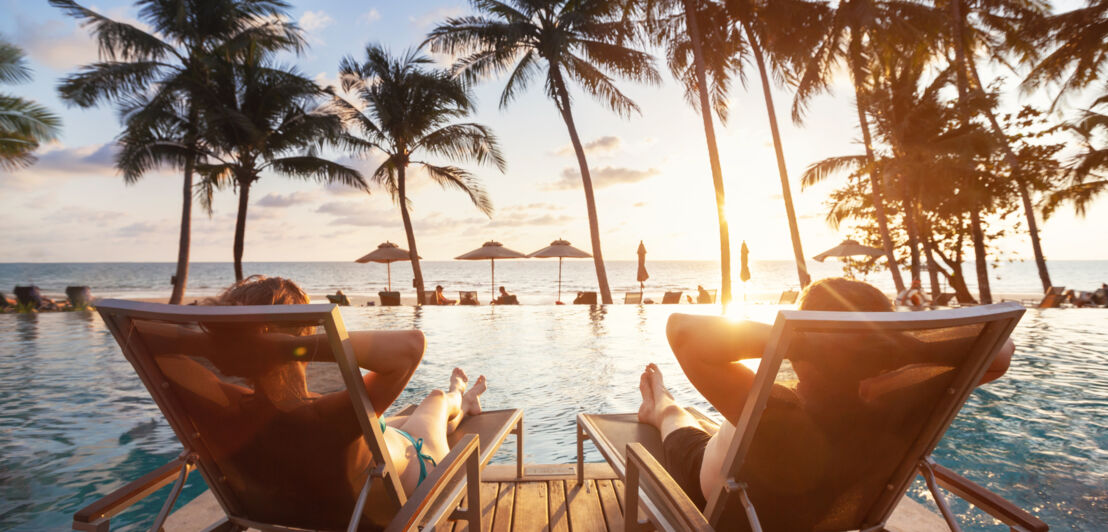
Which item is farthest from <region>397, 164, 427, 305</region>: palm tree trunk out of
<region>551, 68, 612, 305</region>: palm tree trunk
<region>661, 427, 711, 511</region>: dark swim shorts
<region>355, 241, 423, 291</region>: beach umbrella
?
<region>661, 427, 711, 511</region>: dark swim shorts

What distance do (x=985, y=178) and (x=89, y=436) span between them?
67.5 ft

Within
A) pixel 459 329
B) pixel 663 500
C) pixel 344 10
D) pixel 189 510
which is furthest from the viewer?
pixel 459 329

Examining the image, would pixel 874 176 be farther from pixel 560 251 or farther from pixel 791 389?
pixel 791 389

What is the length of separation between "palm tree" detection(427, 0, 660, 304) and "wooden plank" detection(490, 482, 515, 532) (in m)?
12.0

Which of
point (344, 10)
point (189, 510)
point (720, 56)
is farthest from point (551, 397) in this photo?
point (720, 56)

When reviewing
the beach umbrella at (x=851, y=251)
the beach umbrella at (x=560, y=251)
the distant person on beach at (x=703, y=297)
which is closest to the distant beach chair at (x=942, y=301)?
the beach umbrella at (x=851, y=251)

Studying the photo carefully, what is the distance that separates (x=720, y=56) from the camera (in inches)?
565

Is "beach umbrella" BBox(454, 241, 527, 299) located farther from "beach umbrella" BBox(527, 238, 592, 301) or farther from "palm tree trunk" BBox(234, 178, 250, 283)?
"palm tree trunk" BBox(234, 178, 250, 283)

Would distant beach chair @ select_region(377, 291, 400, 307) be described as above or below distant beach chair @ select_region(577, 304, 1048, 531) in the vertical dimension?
below

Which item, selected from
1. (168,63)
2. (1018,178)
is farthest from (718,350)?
(1018,178)

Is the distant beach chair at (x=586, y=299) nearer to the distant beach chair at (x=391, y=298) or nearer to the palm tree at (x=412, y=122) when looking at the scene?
the palm tree at (x=412, y=122)

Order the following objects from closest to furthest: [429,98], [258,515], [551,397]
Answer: [258,515]
[551,397]
[429,98]

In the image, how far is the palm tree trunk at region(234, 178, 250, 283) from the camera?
14805 mm

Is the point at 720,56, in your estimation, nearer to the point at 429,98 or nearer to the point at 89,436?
the point at 429,98
